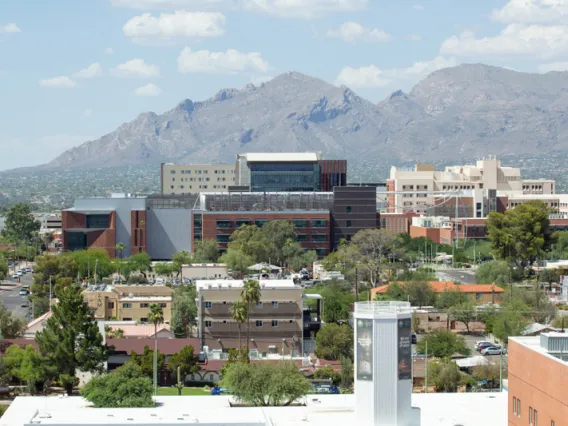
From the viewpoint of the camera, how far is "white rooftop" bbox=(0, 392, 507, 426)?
53844 mm

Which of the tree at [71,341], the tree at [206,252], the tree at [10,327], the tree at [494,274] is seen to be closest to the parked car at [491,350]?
the tree at [71,341]

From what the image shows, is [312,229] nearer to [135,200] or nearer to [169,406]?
[135,200]

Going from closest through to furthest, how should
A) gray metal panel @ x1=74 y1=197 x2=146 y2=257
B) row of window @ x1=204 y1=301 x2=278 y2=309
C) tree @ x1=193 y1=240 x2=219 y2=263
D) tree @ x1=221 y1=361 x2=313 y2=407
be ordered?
tree @ x1=221 y1=361 x2=313 y2=407, row of window @ x1=204 y1=301 x2=278 y2=309, tree @ x1=193 y1=240 x2=219 y2=263, gray metal panel @ x1=74 y1=197 x2=146 y2=257

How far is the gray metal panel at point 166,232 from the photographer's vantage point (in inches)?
6619

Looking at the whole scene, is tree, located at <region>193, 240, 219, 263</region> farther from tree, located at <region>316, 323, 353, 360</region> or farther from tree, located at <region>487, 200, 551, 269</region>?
tree, located at <region>316, 323, 353, 360</region>

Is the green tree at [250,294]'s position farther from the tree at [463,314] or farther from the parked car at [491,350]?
the tree at [463,314]

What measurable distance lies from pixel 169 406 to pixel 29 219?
136740 mm

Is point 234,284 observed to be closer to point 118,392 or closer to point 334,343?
point 334,343

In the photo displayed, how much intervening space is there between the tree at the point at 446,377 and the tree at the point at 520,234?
217ft

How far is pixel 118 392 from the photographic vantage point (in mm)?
67812

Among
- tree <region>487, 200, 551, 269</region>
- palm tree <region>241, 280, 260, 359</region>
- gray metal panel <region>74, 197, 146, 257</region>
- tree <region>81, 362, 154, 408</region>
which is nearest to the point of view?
tree <region>81, 362, 154, 408</region>

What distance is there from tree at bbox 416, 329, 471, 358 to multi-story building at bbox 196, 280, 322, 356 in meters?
8.55

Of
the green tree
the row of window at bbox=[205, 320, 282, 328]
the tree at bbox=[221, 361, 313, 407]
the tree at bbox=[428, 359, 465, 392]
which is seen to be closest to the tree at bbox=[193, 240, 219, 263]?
the row of window at bbox=[205, 320, 282, 328]

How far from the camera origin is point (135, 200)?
16975 centimetres
